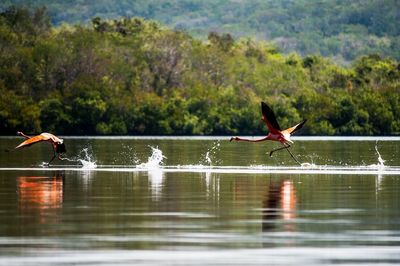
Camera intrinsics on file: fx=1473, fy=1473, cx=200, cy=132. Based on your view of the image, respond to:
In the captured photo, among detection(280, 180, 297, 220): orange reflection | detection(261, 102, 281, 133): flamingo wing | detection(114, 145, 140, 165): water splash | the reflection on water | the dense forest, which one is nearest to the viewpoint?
detection(280, 180, 297, 220): orange reflection

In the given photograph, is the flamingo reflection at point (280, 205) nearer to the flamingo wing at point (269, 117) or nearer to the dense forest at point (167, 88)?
the flamingo wing at point (269, 117)

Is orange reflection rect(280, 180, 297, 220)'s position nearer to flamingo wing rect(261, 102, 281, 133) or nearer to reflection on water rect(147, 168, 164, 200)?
flamingo wing rect(261, 102, 281, 133)

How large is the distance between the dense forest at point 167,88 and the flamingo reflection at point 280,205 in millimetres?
77129

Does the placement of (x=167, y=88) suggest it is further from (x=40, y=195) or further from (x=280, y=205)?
(x=280, y=205)

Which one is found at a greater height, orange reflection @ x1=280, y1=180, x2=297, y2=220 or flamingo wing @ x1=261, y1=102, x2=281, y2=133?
flamingo wing @ x1=261, y1=102, x2=281, y2=133

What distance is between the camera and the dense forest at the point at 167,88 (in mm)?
112688

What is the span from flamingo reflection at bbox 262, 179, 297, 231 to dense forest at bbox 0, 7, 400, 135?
253 ft

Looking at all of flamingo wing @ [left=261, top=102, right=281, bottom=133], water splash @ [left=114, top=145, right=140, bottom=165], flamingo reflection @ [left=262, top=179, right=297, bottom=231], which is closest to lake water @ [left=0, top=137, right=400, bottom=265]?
flamingo reflection @ [left=262, top=179, right=297, bottom=231]

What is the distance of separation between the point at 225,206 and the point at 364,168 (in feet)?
48.5

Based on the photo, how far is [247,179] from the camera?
36.2 meters

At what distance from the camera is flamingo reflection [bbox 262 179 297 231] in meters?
23.8

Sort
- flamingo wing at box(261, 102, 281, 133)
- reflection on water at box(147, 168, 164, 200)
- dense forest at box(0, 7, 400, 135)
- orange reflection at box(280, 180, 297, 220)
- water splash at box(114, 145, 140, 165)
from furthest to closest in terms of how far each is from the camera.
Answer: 1. dense forest at box(0, 7, 400, 135)
2. water splash at box(114, 145, 140, 165)
3. flamingo wing at box(261, 102, 281, 133)
4. reflection on water at box(147, 168, 164, 200)
5. orange reflection at box(280, 180, 297, 220)

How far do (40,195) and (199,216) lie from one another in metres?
5.61

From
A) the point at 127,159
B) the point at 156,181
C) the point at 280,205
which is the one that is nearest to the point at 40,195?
the point at 280,205
